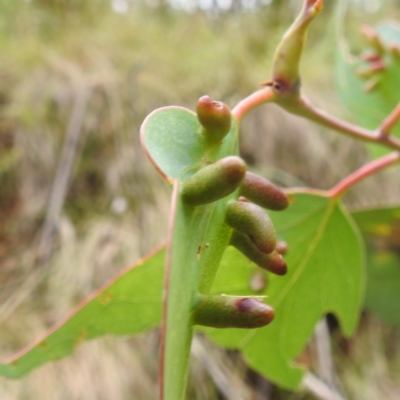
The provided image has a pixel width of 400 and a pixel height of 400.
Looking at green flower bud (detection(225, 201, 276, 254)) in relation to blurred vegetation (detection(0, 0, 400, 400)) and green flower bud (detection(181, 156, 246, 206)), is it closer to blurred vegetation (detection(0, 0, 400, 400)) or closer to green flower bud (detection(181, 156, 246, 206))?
green flower bud (detection(181, 156, 246, 206))

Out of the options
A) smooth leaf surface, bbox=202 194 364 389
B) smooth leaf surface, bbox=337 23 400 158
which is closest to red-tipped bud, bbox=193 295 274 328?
smooth leaf surface, bbox=202 194 364 389

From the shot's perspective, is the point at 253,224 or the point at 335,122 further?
the point at 335,122

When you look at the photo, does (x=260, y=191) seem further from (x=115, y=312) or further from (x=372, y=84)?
(x=372, y=84)

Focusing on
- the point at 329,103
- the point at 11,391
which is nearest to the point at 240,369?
the point at 11,391

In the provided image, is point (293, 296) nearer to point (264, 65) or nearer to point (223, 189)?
point (223, 189)

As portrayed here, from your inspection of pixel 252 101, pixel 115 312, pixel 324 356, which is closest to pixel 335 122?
pixel 252 101

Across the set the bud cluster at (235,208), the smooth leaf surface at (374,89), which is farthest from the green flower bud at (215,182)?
the smooth leaf surface at (374,89)
